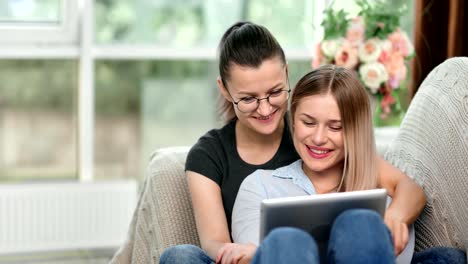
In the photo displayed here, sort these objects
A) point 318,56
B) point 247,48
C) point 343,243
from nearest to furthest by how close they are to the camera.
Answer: point 343,243
point 247,48
point 318,56

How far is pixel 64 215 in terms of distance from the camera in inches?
149

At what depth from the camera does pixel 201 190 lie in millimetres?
2199

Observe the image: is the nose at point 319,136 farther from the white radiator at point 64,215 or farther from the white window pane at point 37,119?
the white window pane at point 37,119

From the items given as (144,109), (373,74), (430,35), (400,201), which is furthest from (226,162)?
(144,109)

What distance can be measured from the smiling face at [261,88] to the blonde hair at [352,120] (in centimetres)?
6

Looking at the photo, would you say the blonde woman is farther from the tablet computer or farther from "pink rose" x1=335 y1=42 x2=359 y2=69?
"pink rose" x1=335 y1=42 x2=359 y2=69

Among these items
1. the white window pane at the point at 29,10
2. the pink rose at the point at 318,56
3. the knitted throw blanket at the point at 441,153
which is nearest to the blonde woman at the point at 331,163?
the knitted throw blanket at the point at 441,153

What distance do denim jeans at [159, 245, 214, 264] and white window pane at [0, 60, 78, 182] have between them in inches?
82.6

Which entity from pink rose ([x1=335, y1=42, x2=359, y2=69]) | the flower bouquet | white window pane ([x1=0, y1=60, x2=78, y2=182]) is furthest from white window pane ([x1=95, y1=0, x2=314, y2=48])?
pink rose ([x1=335, y1=42, x2=359, y2=69])

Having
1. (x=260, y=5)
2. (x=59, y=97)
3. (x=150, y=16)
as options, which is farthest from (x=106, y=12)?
(x=260, y=5)

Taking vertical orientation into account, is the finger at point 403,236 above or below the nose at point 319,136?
below

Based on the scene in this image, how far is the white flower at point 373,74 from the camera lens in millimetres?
3076

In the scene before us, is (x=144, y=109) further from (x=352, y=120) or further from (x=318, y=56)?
(x=352, y=120)

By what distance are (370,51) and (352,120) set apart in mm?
1064
